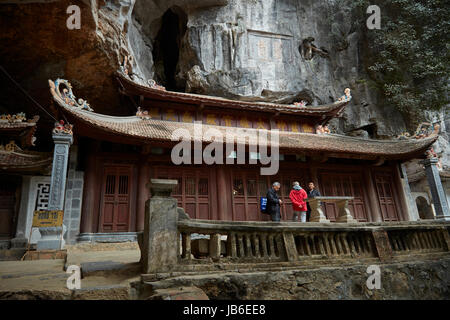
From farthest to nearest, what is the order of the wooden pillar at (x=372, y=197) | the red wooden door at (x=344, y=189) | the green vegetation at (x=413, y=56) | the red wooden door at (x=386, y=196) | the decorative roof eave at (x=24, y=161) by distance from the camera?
1. the green vegetation at (x=413, y=56)
2. the red wooden door at (x=386, y=196)
3. the wooden pillar at (x=372, y=197)
4. the red wooden door at (x=344, y=189)
5. the decorative roof eave at (x=24, y=161)

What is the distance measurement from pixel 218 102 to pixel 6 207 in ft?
31.5

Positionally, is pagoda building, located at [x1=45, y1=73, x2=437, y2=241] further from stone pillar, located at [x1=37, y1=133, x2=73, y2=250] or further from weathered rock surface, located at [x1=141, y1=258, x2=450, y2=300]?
weathered rock surface, located at [x1=141, y1=258, x2=450, y2=300]

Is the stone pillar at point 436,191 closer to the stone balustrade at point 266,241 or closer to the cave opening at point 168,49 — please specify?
the stone balustrade at point 266,241

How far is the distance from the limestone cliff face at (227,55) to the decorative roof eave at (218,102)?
1.50 meters

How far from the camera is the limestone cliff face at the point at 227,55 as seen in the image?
1166 centimetres

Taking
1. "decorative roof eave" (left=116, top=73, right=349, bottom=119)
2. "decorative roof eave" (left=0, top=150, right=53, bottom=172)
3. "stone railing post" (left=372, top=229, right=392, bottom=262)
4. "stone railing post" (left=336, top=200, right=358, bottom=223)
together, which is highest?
"decorative roof eave" (left=116, top=73, right=349, bottom=119)

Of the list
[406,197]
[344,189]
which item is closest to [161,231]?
[344,189]

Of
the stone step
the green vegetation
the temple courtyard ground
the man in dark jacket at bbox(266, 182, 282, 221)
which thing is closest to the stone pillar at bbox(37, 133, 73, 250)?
the stone step

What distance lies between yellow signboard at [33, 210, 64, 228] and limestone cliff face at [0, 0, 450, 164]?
6.70 meters

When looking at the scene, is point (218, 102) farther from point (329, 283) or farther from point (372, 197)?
point (329, 283)

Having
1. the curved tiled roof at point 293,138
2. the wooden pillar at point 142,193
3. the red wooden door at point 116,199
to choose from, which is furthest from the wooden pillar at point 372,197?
the red wooden door at point 116,199

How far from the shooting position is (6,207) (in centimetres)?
1110

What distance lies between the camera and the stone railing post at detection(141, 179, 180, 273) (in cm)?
377
